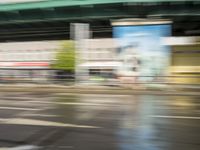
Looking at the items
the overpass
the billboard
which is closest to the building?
the overpass

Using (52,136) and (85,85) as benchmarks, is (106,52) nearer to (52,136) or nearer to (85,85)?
(85,85)

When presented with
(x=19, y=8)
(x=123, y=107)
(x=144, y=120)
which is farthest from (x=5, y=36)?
(x=144, y=120)

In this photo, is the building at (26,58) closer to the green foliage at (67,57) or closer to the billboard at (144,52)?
the green foliage at (67,57)

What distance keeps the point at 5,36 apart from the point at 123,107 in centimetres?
2807

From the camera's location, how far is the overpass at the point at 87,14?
101 feet

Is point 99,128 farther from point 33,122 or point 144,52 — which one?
→ point 144,52

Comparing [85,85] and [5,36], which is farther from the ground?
[5,36]

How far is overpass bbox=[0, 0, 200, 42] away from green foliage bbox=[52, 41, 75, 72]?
2.31 meters

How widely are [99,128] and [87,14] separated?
23.6 meters

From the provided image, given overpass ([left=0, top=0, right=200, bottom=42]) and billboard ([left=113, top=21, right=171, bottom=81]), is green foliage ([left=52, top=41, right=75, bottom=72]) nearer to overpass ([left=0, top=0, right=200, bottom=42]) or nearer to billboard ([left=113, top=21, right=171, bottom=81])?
overpass ([left=0, top=0, right=200, bottom=42])

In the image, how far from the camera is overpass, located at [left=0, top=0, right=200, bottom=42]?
30750 millimetres

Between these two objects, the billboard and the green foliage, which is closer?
the billboard

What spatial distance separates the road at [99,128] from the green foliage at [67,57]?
17.4 metres

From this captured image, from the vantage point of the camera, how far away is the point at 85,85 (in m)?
28.8
